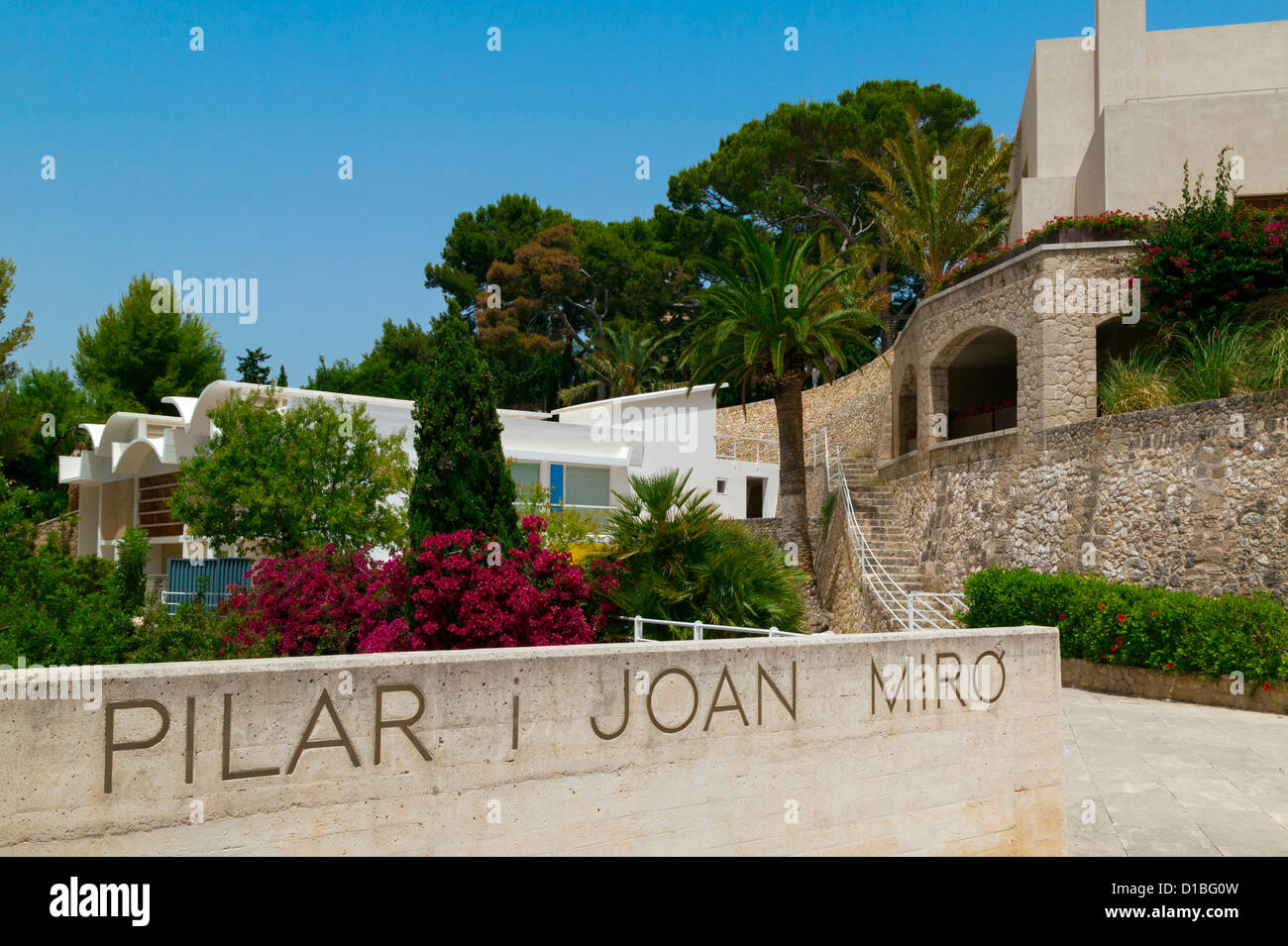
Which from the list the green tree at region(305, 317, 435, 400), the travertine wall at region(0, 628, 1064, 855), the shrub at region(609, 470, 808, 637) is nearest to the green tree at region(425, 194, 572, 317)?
the green tree at region(305, 317, 435, 400)

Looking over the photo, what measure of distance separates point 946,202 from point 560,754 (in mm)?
29676

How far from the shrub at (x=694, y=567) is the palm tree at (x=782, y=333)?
7144 mm

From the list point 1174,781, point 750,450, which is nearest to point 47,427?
point 750,450

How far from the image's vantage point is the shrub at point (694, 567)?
44.2ft

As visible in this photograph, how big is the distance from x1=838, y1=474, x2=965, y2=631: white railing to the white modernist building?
16.7 feet

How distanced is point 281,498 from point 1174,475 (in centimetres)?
1461

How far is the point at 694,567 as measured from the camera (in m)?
13.8

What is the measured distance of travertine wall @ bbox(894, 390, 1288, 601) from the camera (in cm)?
1405

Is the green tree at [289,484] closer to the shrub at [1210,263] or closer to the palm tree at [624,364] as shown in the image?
the shrub at [1210,263]

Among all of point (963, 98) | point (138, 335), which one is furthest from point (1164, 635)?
point (138, 335)

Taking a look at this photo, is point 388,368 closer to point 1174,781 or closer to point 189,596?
point 189,596
